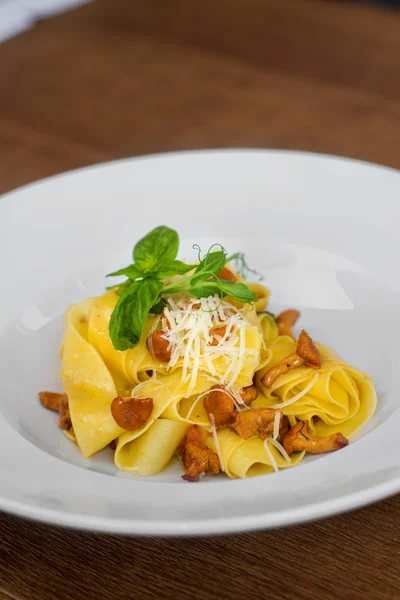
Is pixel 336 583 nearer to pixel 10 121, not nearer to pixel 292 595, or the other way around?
pixel 292 595

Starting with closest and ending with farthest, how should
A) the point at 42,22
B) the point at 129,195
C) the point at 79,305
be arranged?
1. the point at 79,305
2. the point at 129,195
3. the point at 42,22

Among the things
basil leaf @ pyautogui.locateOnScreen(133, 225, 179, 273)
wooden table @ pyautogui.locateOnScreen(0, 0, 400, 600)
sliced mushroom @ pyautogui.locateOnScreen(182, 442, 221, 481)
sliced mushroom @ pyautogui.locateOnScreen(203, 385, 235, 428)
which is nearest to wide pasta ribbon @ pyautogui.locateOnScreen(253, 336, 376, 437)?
sliced mushroom @ pyautogui.locateOnScreen(203, 385, 235, 428)

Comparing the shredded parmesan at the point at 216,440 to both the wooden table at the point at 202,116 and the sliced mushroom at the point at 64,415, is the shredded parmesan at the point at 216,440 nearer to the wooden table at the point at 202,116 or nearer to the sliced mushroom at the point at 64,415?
the wooden table at the point at 202,116

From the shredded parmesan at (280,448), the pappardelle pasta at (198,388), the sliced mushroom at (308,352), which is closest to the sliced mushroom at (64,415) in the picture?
the pappardelle pasta at (198,388)

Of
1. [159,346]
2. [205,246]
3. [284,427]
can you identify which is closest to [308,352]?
[284,427]

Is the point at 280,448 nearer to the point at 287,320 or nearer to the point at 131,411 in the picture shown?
the point at 131,411

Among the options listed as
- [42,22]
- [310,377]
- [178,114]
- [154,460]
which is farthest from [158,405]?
[42,22]

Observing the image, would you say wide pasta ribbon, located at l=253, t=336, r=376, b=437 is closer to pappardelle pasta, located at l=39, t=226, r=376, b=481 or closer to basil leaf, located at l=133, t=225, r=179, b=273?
pappardelle pasta, located at l=39, t=226, r=376, b=481
